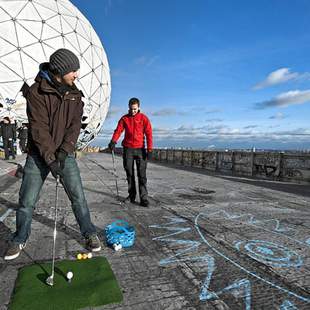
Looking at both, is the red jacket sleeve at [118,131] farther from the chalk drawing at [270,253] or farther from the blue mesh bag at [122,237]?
the chalk drawing at [270,253]

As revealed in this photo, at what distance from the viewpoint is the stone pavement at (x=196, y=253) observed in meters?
1.99

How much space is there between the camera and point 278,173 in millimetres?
12250

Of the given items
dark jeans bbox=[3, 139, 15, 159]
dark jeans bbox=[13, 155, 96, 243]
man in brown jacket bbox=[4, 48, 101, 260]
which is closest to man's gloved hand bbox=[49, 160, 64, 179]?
man in brown jacket bbox=[4, 48, 101, 260]

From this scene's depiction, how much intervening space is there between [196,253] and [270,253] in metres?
0.86

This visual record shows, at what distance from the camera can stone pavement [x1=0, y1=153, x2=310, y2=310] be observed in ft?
6.52

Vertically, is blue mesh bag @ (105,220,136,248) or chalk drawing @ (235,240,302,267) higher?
blue mesh bag @ (105,220,136,248)

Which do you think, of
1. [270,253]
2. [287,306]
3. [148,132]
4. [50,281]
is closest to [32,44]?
[148,132]

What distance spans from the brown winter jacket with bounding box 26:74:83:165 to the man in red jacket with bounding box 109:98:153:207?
2.41m

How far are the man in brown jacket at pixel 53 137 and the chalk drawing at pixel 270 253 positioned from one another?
172 cm

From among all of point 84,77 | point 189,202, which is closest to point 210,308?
point 189,202

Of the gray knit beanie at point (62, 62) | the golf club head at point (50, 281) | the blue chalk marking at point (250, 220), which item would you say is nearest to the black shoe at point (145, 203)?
the blue chalk marking at point (250, 220)

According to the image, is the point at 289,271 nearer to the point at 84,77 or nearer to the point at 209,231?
the point at 209,231

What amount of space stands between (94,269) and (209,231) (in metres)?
1.80

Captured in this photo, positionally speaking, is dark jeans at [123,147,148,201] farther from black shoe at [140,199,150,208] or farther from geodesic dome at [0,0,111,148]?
geodesic dome at [0,0,111,148]
